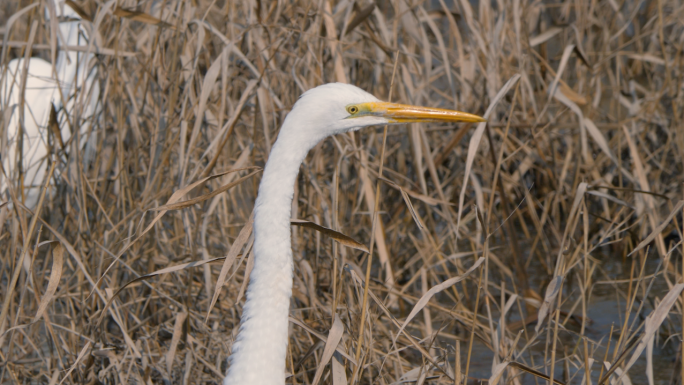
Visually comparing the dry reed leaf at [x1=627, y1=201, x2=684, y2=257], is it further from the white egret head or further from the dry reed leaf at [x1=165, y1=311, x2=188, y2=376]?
the dry reed leaf at [x1=165, y1=311, x2=188, y2=376]

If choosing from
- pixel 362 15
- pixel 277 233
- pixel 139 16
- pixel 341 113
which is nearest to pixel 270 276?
pixel 277 233

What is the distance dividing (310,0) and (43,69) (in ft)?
6.39

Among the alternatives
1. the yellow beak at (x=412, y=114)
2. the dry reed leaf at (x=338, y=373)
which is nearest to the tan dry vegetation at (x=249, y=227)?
the dry reed leaf at (x=338, y=373)

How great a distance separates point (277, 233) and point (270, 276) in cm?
9

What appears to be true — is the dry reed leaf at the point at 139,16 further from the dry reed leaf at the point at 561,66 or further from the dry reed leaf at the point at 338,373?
the dry reed leaf at the point at 561,66

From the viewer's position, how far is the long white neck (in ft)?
4.64

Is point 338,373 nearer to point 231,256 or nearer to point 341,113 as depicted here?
point 231,256

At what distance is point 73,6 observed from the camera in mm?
2307

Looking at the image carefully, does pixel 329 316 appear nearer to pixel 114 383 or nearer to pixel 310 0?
pixel 114 383

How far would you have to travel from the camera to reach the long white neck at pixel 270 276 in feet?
4.64

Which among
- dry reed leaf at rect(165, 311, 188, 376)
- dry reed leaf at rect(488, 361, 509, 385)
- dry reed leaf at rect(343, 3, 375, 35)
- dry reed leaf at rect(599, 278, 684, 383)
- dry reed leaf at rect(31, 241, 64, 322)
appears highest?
dry reed leaf at rect(343, 3, 375, 35)

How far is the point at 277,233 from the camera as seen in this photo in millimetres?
1428

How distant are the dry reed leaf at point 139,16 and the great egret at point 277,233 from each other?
1041mm

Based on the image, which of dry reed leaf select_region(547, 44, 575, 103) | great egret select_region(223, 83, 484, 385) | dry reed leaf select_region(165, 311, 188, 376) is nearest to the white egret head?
great egret select_region(223, 83, 484, 385)
